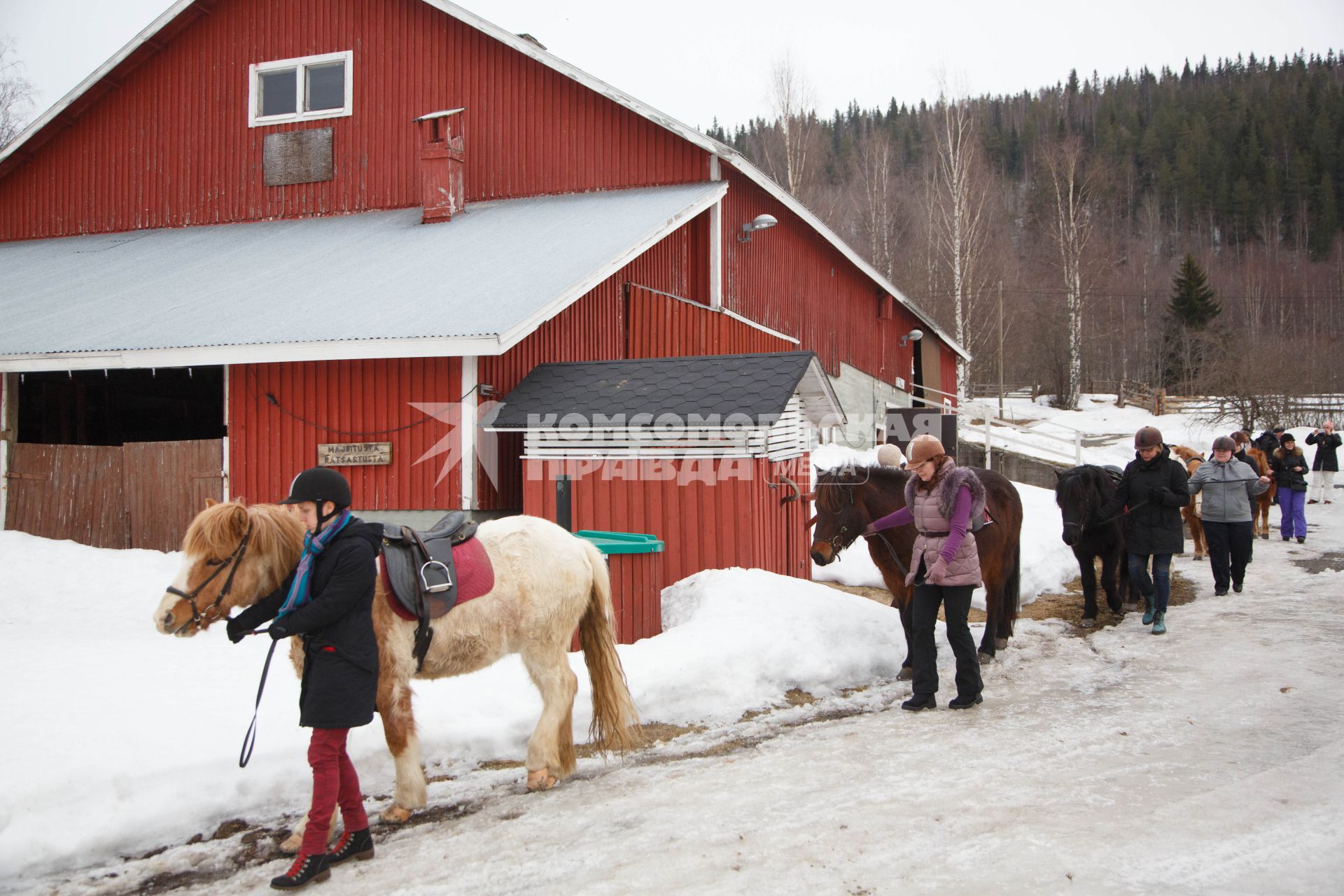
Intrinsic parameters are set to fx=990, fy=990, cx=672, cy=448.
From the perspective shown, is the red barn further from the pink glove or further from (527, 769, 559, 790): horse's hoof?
(527, 769, 559, 790): horse's hoof

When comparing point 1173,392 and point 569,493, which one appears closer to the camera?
point 569,493

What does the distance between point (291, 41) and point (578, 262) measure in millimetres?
8317

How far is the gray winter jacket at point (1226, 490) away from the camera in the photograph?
10280 mm

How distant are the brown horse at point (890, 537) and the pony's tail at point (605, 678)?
2.39 metres

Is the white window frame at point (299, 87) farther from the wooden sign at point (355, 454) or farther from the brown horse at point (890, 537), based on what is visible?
the brown horse at point (890, 537)

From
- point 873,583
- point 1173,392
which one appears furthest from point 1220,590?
point 1173,392

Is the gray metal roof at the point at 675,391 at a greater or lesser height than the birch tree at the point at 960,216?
lesser

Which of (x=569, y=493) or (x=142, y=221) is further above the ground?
(x=142, y=221)

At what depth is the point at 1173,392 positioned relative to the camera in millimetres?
47281

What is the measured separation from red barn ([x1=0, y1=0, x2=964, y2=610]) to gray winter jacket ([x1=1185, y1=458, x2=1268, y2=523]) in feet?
21.6

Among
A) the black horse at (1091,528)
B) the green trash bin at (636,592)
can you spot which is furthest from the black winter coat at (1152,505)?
the green trash bin at (636,592)

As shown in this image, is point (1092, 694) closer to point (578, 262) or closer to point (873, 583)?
point (873, 583)

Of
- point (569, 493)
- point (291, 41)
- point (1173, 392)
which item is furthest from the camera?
point (1173, 392)

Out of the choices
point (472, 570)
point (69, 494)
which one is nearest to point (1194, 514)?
point (472, 570)
